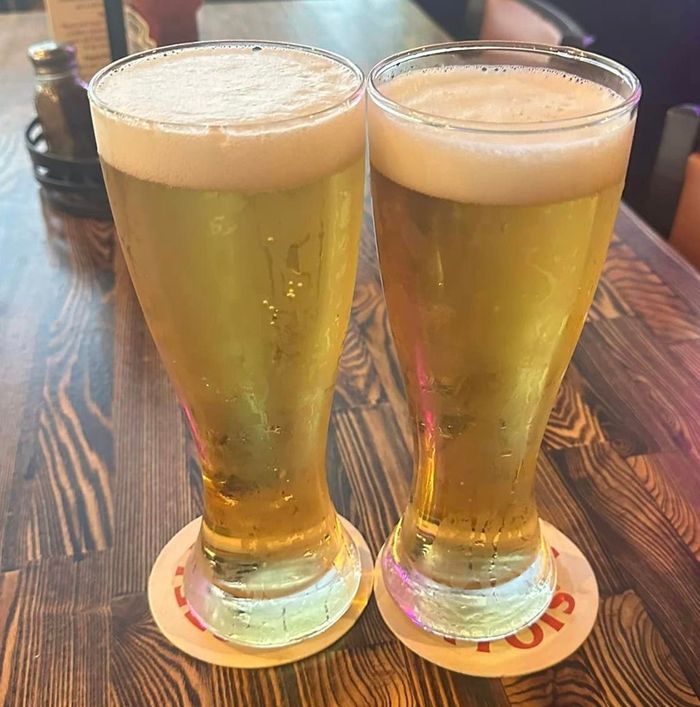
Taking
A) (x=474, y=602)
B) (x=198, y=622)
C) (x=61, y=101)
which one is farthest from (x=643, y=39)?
(x=198, y=622)

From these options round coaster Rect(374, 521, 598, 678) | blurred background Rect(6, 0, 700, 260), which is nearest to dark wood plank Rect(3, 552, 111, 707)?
round coaster Rect(374, 521, 598, 678)

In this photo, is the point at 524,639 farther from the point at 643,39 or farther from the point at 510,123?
the point at 643,39

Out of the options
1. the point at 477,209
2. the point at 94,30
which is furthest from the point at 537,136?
the point at 94,30

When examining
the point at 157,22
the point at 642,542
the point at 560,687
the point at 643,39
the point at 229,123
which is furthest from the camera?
the point at 643,39

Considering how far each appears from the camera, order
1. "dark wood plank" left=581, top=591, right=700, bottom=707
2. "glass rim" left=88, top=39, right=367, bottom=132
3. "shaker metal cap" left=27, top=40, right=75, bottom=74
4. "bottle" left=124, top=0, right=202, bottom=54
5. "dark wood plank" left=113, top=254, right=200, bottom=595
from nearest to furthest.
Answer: "glass rim" left=88, top=39, right=367, bottom=132 < "dark wood plank" left=581, top=591, right=700, bottom=707 < "dark wood plank" left=113, top=254, right=200, bottom=595 < "shaker metal cap" left=27, top=40, right=75, bottom=74 < "bottle" left=124, top=0, right=202, bottom=54

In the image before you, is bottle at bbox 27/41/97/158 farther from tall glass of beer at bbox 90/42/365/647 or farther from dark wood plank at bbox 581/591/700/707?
dark wood plank at bbox 581/591/700/707

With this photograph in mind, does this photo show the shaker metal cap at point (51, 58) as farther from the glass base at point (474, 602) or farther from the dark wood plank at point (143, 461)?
the glass base at point (474, 602)

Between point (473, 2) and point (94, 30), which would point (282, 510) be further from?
point (473, 2)

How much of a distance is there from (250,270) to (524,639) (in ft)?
1.21

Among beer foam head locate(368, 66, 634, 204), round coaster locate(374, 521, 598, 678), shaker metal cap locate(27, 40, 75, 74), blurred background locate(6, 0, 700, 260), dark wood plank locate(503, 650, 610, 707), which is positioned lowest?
blurred background locate(6, 0, 700, 260)

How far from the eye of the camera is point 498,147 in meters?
0.51

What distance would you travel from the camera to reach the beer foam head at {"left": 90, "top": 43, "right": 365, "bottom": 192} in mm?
504

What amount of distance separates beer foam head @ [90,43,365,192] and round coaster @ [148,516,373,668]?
0.36m

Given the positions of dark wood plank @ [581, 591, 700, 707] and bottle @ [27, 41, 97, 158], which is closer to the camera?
dark wood plank @ [581, 591, 700, 707]
